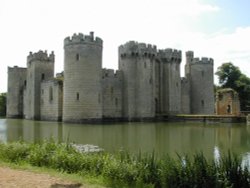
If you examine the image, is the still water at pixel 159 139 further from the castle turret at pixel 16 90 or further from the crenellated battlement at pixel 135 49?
the castle turret at pixel 16 90

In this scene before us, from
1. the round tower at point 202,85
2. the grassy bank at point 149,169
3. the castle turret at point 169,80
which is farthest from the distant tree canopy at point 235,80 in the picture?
the grassy bank at point 149,169

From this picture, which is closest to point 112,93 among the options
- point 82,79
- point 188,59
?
point 82,79

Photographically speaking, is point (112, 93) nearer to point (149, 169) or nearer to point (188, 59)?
point (188, 59)

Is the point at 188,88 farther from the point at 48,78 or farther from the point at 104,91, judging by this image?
the point at 48,78

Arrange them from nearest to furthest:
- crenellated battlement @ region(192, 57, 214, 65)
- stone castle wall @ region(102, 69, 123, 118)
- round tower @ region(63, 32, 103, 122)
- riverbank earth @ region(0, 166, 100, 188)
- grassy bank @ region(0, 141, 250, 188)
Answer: riverbank earth @ region(0, 166, 100, 188) < grassy bank @ region(0, 141, 250, 188) < round tower @ region(63, 32, 103, 122) < stone castle wall @ region(102, 69, 123, 118) < crenellated battlement @ region(192, 57, 214, 65)

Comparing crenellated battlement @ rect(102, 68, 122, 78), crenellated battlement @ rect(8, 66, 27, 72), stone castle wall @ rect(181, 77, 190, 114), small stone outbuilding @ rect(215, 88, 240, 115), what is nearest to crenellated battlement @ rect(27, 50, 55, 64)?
crenellated battlement @ rect(8, 66, 27, 72)

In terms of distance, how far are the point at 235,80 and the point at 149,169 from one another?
44265 millimetres

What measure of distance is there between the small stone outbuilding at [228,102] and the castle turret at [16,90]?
73.6ft

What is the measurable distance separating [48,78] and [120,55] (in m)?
8.05

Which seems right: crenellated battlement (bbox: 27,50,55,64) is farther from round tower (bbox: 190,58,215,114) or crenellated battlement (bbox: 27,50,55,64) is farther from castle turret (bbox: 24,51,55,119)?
round tower (bbox: 190,58,215,114)

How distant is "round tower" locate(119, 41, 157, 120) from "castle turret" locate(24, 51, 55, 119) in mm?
8390

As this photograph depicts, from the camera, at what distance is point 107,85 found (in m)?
34.6

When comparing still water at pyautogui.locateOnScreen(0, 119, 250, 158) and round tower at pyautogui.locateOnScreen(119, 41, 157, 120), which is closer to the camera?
still water at pyautogui.locateOnScreen(0, 119, 250, 158)

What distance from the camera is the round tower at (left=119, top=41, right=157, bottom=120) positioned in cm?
3466
